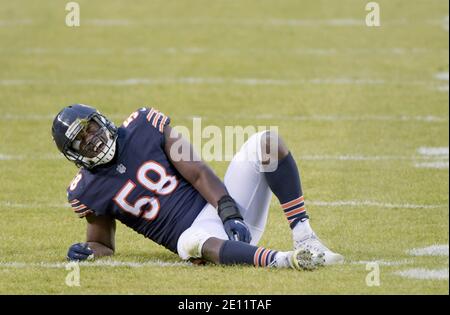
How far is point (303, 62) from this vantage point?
12.4m

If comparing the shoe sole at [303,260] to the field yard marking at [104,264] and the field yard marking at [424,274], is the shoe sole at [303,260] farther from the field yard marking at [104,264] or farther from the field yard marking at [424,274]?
the field yard marking at [104,264]

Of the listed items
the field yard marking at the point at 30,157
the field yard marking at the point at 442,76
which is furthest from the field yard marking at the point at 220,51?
the field yard marking at the point at 30,157

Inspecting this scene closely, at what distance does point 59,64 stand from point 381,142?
4.84 m

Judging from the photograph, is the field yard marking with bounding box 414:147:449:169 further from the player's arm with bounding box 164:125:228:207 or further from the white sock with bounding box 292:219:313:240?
the player's arm with bounding box 164:125:228:207

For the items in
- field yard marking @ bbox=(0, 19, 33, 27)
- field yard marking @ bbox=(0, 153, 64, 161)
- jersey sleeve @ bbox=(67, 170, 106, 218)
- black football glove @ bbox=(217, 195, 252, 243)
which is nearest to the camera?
black football glove @ bbox=(217, 195, 252, 243)

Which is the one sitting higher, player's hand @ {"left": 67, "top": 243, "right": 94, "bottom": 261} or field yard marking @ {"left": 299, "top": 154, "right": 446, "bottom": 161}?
field yard marking @ {"left": 299, "top": 154, "right": 446, "bottom": 161}

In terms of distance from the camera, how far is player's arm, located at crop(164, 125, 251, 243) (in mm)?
5352

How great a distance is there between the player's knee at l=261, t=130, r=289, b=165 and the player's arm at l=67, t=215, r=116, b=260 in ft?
2.85

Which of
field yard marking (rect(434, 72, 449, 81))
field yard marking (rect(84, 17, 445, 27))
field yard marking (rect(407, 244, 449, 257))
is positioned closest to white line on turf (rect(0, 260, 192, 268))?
field yard marking (rect(407, 244, 449, 257))

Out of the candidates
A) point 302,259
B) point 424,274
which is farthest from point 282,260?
point 424,274

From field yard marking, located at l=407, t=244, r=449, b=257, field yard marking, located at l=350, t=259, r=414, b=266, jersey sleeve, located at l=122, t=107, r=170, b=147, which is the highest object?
jersey sleeve, located at l=122, t=107, r=170, b=147

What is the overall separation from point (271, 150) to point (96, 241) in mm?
1032

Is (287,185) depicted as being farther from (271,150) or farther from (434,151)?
(434,151)

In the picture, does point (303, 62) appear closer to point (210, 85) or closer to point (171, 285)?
point (210, 85)
